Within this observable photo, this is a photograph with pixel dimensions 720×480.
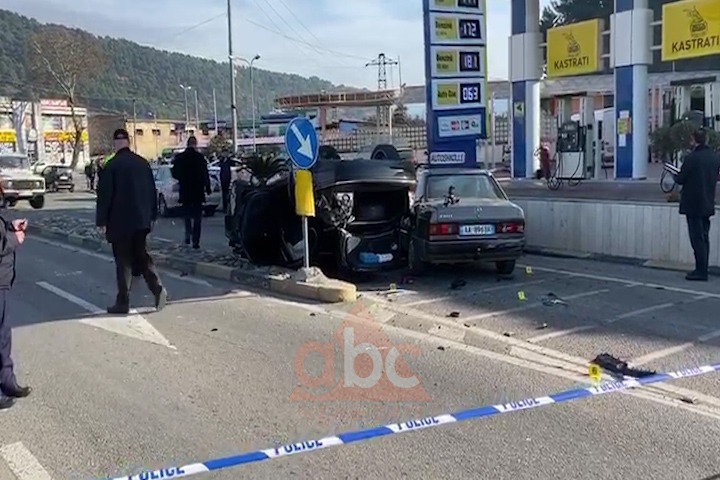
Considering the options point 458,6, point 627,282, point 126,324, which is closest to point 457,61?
point 458,6

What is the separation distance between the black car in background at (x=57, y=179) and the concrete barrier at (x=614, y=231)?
3579 centimetres

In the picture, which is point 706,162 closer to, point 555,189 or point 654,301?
point 654,301

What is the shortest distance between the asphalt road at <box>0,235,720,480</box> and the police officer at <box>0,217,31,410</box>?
0.14 meters

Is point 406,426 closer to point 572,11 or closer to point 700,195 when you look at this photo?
point 700,195

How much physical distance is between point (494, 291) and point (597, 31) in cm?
1736

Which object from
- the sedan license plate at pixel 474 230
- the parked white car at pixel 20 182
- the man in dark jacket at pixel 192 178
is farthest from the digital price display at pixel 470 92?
the parked white car at pixel 20 182

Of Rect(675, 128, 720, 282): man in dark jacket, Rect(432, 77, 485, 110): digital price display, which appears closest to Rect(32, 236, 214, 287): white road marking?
Rect(675, 128, 720, 282): man in dark jacket

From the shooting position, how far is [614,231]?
12242 millimetres

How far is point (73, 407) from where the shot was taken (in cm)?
543

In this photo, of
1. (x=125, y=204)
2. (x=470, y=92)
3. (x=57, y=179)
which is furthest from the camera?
(x=57, y=179)

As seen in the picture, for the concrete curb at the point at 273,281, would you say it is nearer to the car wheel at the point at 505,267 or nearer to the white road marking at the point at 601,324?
the car wheel at the point at 505,267

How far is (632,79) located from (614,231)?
457 inches

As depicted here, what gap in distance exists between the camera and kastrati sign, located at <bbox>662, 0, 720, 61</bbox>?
20531 mm

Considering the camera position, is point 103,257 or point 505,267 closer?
point 505,267
